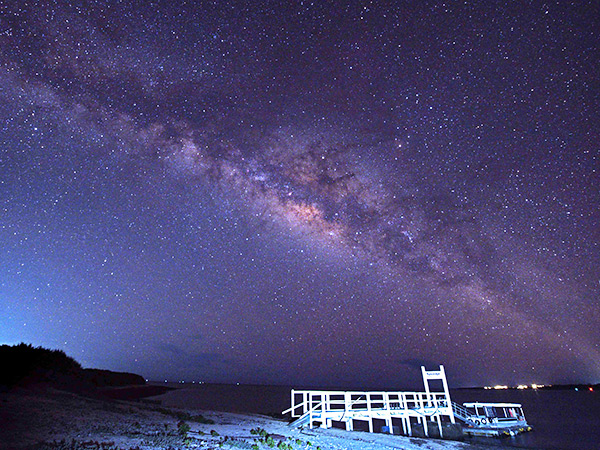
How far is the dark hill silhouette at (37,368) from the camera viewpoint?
1004 inches

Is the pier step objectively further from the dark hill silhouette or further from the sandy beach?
the dark hill silhouette

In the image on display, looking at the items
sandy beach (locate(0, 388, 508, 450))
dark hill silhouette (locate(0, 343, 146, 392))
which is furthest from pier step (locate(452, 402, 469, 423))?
dark hill silhouette (locate(0, 343, 146, 392))

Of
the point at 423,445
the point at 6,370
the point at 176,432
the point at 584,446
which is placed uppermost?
the point at 6,370

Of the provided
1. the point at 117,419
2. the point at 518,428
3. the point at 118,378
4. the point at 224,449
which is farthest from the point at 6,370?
the point at 118,378

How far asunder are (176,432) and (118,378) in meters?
110

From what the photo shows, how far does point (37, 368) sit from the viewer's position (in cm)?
3008

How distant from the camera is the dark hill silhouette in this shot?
25500mm

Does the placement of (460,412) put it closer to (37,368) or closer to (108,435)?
(108,435)

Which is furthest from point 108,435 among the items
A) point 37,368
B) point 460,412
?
point 460,412

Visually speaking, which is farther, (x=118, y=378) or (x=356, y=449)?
(x=118, y=378)

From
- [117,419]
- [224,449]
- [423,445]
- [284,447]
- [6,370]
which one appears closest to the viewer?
[224,449]

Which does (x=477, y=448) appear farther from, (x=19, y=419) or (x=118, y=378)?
(x=118, y=378)

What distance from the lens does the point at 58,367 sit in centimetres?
3431

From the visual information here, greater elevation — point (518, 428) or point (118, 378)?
point (118, 378)
